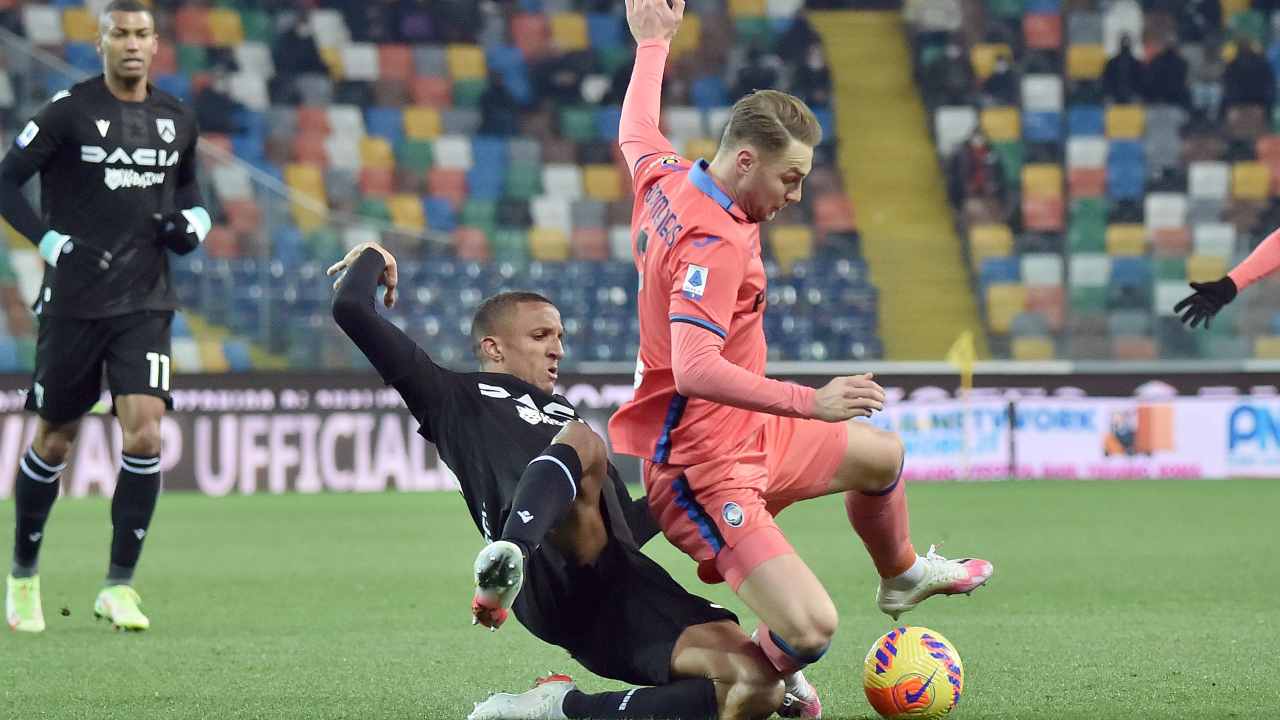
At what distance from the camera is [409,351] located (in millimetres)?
4777

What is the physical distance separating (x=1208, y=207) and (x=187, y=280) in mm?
10136

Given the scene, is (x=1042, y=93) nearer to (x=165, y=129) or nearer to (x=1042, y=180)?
(x=1042, y=180)

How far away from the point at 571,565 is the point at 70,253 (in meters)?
3.01

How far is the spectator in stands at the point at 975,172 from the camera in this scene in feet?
62.4

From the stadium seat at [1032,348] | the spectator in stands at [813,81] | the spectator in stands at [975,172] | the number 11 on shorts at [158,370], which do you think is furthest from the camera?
the spectator in stands at [813,81]

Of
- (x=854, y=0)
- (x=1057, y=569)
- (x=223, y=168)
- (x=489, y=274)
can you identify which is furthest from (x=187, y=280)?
(x=854, y=0)

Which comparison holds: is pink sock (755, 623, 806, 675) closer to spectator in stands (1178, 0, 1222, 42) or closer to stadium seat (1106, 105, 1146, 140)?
stadium seat (1106, 105, 1146, 140)

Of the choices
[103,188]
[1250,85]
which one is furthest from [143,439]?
[1250,85]

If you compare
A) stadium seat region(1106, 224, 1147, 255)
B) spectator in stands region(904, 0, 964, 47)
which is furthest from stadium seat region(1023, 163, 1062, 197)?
spectator in stands region(904, 0, 964, 47)

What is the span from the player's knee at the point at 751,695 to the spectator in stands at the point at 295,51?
16.0 metres

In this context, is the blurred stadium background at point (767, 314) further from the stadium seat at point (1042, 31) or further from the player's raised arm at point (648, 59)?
the player's raised arm at point (648, 59)

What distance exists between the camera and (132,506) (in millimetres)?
6941

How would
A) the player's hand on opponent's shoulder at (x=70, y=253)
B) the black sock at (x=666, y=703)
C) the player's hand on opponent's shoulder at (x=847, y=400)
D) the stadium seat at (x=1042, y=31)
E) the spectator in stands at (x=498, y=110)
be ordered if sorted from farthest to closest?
the stadium seat at (x=1042, y=31) → the spectator in stands at (x=498, y=110) → the player's hand on opponent's shoulder at (x=70, y=253) → the black sock at (x=666, y=703) → the player's hand on opponent's shoulder at (x=847, y=400)

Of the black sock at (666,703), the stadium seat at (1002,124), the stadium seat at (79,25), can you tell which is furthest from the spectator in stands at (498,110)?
the black sock at (666,703)
